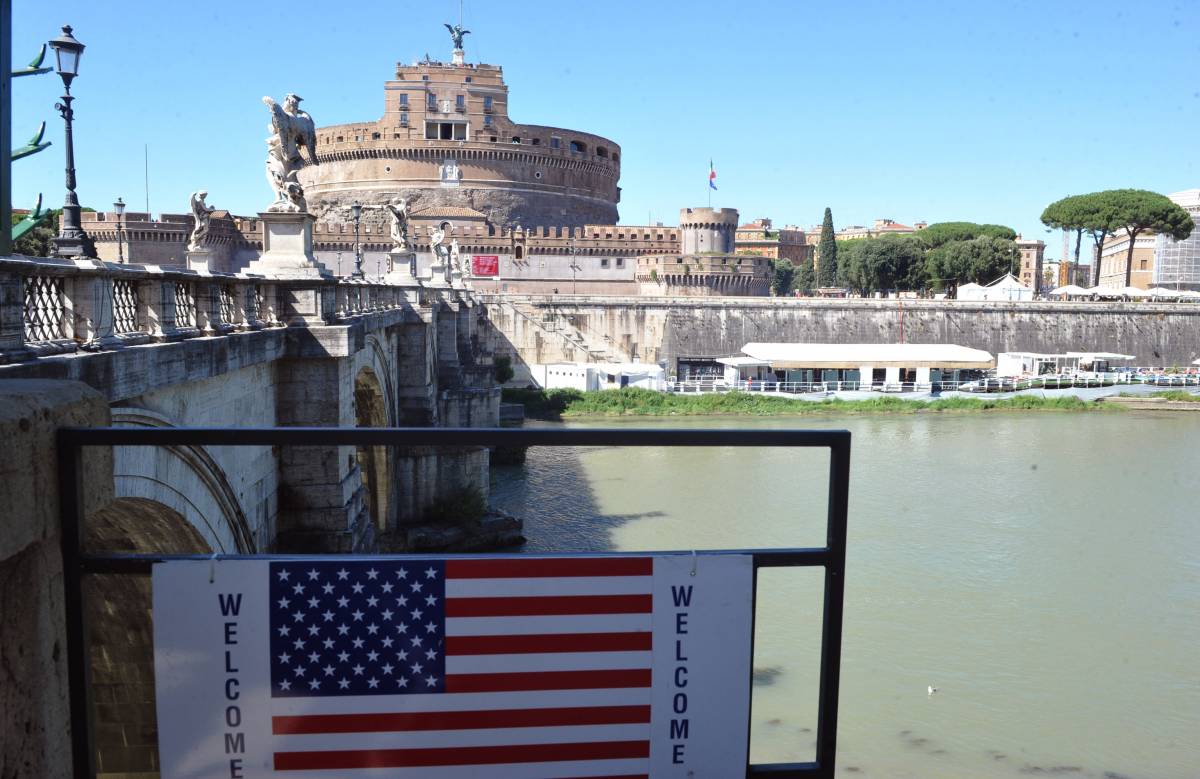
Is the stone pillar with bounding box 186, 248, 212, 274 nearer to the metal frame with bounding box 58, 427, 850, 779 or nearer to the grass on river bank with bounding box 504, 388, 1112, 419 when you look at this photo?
the metal frame with bounding box 58, 427, 850, 779

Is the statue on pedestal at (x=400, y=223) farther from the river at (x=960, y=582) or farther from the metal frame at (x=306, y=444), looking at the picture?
the metal frame at (x=306, y=444)

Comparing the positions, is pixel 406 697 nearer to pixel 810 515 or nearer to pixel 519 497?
pixel 810 515

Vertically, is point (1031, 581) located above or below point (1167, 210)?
below

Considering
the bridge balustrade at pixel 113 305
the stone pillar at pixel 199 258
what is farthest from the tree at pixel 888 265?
the bridge balustrade at pixel 113 305

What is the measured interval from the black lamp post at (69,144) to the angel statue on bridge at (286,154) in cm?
160

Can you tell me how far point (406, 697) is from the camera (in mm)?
1938

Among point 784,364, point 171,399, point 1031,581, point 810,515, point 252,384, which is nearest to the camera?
point 171,399

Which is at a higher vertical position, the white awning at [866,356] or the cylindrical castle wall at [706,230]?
the cylindrical castle wall at [706,230]

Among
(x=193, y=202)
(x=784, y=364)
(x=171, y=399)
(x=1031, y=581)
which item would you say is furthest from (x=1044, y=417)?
(x=171, y=399)

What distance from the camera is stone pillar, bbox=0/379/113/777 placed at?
168 cm

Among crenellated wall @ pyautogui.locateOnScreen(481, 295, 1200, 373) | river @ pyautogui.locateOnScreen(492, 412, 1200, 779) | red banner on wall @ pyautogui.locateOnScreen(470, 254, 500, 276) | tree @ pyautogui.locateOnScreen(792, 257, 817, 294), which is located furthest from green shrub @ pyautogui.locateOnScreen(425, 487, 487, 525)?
tree @ pyautogui.locateOnScreen(792, 257, 817, 294)

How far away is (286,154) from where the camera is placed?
28.8 ft

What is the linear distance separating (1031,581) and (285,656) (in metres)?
14.0

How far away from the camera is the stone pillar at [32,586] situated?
66.0 inches
